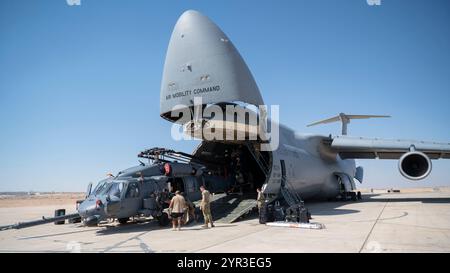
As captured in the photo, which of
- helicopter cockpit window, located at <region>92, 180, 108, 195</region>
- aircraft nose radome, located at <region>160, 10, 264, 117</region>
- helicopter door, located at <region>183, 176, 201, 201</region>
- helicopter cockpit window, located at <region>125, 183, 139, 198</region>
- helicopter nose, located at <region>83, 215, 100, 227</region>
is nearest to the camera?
helicopter nose, located at <region>83, 215, 100, 227</region>

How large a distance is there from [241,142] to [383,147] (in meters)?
10.3

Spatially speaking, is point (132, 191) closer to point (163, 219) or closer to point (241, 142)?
point (163, 219)

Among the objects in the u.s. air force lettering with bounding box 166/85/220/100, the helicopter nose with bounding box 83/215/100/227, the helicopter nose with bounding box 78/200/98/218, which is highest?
the u.s. air force lettering with bounding box 166/85/220/100

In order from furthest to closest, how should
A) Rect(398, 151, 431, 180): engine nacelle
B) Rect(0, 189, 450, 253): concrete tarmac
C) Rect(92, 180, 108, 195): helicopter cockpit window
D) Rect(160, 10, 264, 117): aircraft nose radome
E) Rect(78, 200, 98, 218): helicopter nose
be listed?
Rect(398, 151, 431, 180): engine nacelle → Rect(92, 180, 108, 195): helicopter cockpit window → Rect(160, 10, 264, 117): aircraft nose radome → Rect(78, 200, 98, 218): helicopter nose → Rect(0, 189, 450, 253): concrete tarmac

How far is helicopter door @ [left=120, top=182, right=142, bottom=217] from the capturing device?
1157 cm

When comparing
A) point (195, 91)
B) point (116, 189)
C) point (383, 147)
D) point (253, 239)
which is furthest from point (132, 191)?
point (383, 147)

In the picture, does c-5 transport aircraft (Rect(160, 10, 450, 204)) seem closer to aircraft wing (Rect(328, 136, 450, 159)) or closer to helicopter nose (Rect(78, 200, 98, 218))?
aircraft wing (Rect(328, 136, 450, 159))

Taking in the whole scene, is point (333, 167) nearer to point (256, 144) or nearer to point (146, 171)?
point (256, 144)

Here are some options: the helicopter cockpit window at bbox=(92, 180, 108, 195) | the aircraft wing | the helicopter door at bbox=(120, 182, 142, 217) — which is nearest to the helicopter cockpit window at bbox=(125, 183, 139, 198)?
the helicopter door at bbox=(120, 182, 142, 217)

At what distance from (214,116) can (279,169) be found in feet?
13.5

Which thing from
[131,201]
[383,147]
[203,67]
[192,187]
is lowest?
[131,201]

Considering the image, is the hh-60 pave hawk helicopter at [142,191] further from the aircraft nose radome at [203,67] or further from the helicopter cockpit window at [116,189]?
the aircraft nose radome at [203,67]

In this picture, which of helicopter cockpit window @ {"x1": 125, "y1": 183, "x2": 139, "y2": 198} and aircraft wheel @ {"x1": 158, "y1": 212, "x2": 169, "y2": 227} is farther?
aircraft wheel @ {"x1": 158, "y1": 212, "x2": 169, "y2": 227}

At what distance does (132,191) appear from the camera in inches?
468
